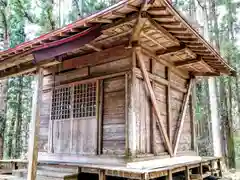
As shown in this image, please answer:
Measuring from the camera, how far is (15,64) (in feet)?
20.0

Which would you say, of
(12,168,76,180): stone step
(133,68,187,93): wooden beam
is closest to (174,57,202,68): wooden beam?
(133,68,187,93): wooden beam

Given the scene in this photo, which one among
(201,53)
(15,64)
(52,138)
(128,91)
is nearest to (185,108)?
(201,53)

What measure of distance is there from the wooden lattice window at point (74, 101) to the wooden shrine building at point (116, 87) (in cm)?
3

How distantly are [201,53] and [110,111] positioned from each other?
2.93 metres

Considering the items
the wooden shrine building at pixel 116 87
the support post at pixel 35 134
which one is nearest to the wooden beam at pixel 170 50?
the wooden shrine building at pixel 116 87

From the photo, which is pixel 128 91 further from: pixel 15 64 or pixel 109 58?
pixel 15 64

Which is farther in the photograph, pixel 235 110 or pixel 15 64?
pixel 235 110

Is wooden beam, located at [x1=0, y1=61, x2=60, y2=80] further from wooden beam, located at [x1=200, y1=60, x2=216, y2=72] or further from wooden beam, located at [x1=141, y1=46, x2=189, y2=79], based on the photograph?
wooden beam, located at [x1=200, y1=60, x2=216, y2=72]

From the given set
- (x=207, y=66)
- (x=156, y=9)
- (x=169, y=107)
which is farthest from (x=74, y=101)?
(x=207, y=66)

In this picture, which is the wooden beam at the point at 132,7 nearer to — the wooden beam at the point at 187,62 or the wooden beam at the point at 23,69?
the wooden beam at the point at 23,69

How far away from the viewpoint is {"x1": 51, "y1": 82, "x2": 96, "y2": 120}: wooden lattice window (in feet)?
21.2

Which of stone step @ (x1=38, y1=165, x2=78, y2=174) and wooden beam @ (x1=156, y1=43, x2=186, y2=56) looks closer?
stone step @ (x1=38, y1=165, x2=78, y2=174)

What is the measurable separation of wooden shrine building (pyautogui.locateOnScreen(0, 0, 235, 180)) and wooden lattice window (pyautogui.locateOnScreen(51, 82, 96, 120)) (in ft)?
0.09

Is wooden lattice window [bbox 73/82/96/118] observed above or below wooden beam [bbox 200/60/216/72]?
below
